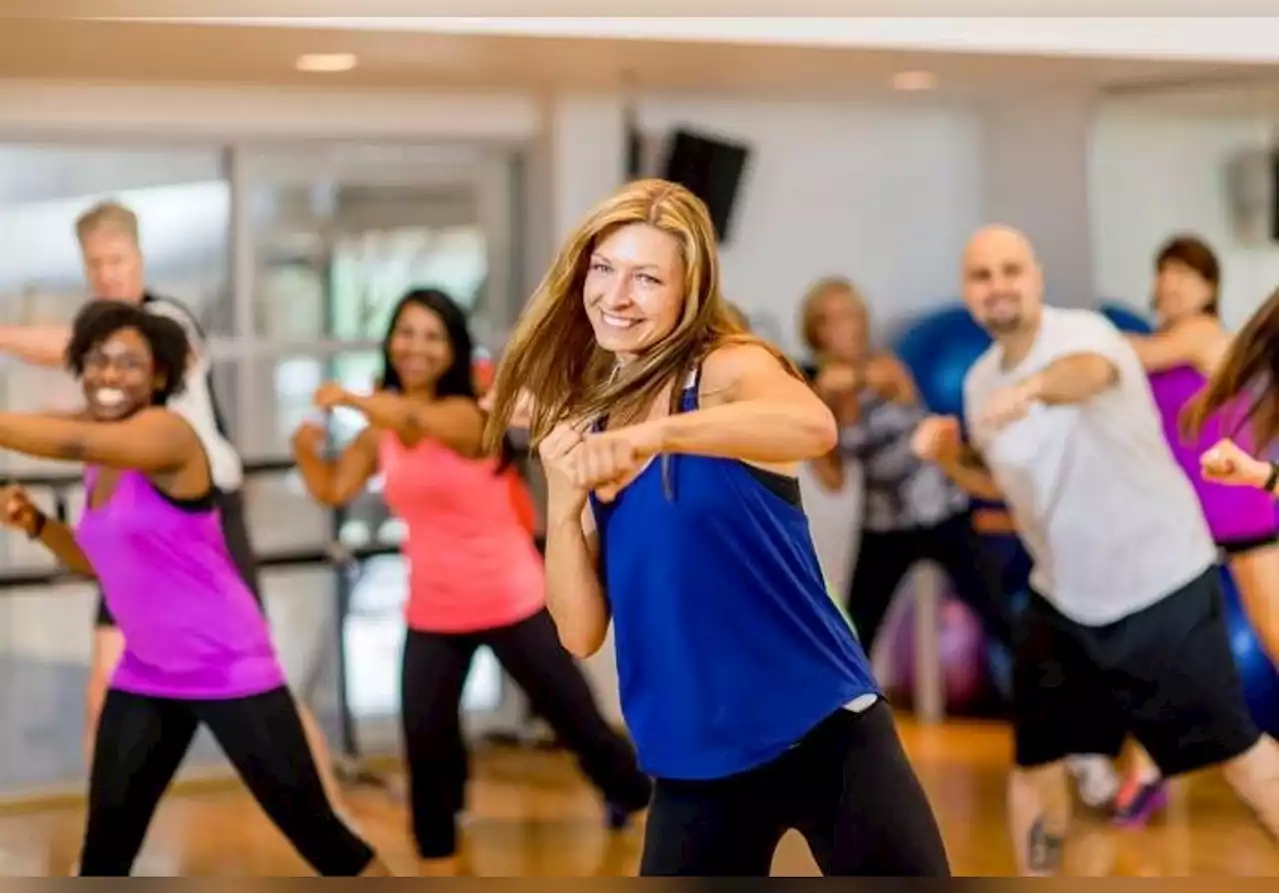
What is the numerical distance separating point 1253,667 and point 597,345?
2.30 meters

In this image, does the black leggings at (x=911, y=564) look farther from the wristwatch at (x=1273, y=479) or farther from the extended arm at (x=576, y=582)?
the extended arm at (x=576, y=582)

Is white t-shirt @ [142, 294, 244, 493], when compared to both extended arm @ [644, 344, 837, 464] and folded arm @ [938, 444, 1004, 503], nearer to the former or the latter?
folded arm @ [938, 444, 1004, 503]

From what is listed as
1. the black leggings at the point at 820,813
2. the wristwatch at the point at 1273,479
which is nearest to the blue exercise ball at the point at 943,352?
the wristwatch at the point at 1273,479

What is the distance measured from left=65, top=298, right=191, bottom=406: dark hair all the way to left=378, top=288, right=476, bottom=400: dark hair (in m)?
0.55

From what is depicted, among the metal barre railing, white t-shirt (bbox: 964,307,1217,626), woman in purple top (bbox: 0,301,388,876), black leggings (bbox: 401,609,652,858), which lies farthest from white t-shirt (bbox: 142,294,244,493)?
white t-shirt (bbox: 964,307,1217,626)

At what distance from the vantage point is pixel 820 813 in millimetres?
2719

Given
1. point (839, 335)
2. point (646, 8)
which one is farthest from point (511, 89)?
point (646, 8)

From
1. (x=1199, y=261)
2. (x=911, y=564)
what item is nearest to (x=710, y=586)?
(x=1199, y=261)

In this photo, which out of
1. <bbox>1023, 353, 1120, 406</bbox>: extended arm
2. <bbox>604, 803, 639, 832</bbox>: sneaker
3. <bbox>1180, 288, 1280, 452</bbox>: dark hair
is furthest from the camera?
<bbox>604, 803, 639, 832</bbox>: sneaker

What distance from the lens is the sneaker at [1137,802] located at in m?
4.64

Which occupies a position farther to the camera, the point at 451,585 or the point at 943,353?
the point at 943,353

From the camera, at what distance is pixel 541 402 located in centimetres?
288

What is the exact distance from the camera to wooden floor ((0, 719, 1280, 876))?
4.16 m

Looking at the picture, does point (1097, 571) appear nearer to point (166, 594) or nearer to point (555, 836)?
point (555, 836)
